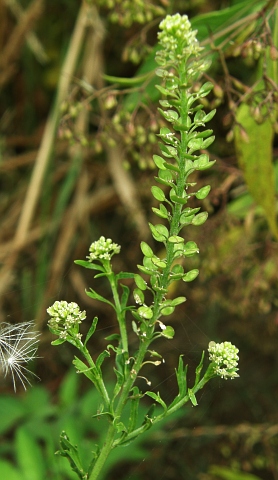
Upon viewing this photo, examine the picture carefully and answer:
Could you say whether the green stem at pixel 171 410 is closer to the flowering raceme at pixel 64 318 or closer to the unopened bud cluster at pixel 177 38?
the flowering raceme at pixel 64 318

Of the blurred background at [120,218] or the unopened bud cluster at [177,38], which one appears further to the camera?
the blurred background at [120,218]

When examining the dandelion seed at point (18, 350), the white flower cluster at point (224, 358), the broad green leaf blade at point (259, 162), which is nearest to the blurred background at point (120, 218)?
the broad green leaf blade at point (259, 162)

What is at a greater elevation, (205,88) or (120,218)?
(205,88)

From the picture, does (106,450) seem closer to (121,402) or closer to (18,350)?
(121,402)

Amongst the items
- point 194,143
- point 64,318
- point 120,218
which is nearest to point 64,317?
point 64,318

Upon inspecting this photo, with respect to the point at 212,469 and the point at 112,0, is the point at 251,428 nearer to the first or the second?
the point at 212,469

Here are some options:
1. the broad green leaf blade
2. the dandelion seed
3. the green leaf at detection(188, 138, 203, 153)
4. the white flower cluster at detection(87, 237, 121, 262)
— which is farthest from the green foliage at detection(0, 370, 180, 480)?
the green leaf at detection(188, 138, 203, 153)

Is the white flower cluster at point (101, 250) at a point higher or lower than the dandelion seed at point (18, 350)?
higher

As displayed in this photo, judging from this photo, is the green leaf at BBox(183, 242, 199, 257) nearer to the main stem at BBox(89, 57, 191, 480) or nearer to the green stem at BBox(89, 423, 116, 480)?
the main stem at BBox(89, 57, 191, 480)
